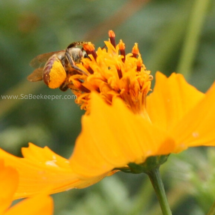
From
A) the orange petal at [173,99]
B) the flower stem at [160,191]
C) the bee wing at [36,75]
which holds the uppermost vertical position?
the bee wing at [36,75]

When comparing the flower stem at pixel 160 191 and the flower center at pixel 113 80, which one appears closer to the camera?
the flower stem at pixel 160 191

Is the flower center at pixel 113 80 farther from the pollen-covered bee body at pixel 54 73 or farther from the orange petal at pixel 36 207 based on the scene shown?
the orange petal at pixel 36 207

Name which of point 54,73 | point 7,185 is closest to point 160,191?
point 7,185

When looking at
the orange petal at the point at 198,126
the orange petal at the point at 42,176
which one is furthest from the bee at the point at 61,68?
the orange petal at the point at 198,126

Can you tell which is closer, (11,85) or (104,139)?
(104,139)

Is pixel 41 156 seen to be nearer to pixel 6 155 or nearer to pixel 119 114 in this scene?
pixel 6 155

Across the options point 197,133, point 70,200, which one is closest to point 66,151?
point 70,200

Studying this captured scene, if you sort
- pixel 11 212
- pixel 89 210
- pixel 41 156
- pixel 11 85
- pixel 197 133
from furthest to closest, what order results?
pixel 11 85 < pixel 89 210 < pixel 41 156 < pixel 197 133 < pixel 11 212

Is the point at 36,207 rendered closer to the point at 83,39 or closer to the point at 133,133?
the point at 133,133
